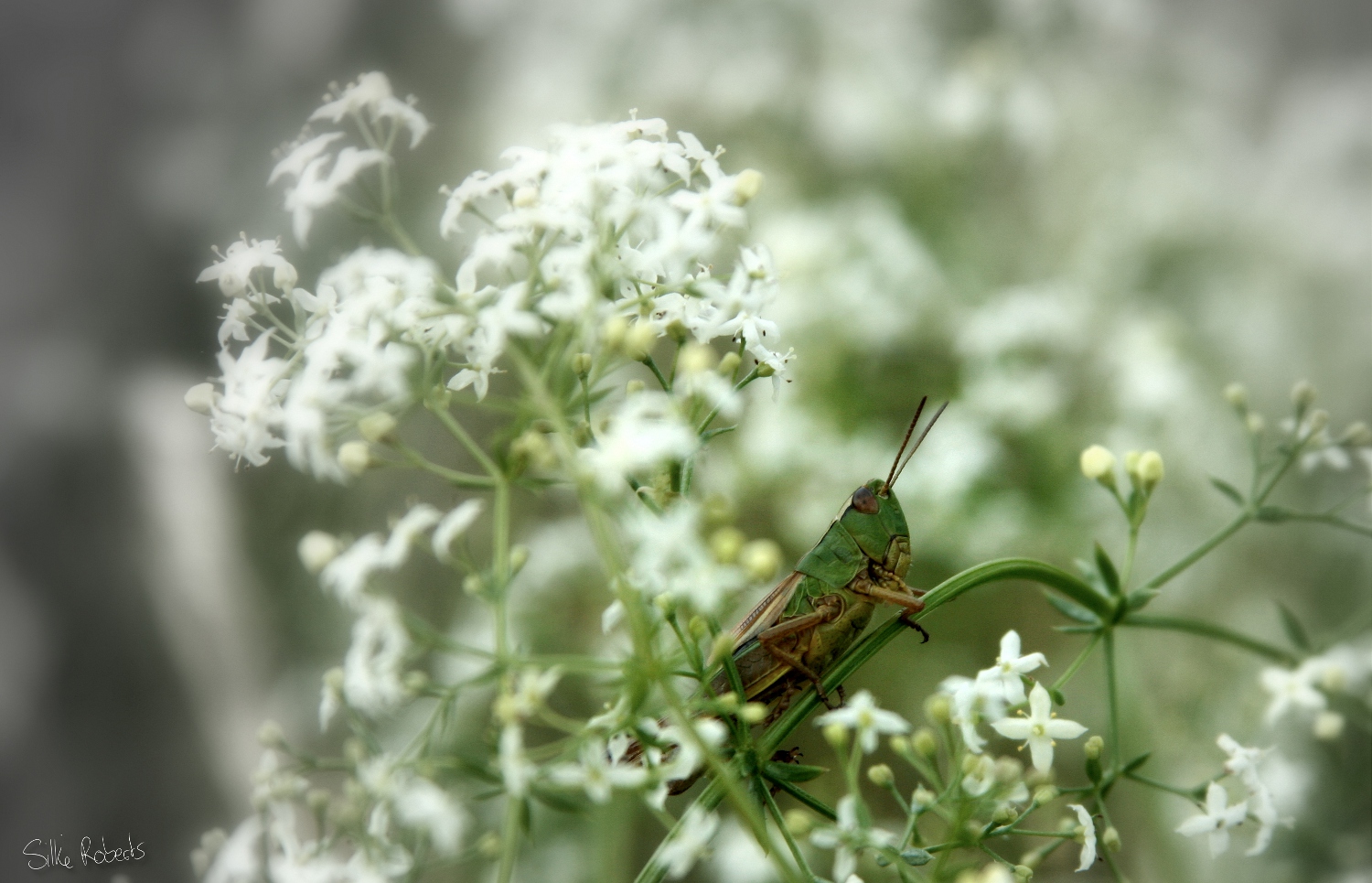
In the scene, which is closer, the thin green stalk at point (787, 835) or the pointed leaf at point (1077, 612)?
the thin green stalk at point (787, 835)

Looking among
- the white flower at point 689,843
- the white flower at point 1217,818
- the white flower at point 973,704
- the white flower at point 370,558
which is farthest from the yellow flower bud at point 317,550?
the white flower at point 1217,818

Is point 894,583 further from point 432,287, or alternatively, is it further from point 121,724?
point 121,724

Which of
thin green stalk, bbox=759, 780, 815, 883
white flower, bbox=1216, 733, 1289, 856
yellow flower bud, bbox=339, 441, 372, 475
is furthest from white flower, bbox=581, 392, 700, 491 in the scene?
white flower, bbox=1216, 733, 1289, 856

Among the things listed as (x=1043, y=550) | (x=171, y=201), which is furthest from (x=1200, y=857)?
(x=171, y=201)

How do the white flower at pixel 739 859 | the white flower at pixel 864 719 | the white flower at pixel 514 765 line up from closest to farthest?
the white flower at pixel 514 765 < the white flower at pixel 864 719 < the white flower at pixel 739 859

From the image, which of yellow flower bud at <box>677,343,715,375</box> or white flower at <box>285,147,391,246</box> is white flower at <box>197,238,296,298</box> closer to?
white flower at <box>285,147,391,246</box>

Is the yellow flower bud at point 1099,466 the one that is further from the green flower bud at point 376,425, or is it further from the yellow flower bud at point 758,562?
the green flower bud at point 376,425

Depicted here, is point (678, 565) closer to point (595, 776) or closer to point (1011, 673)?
point (595, 776)
